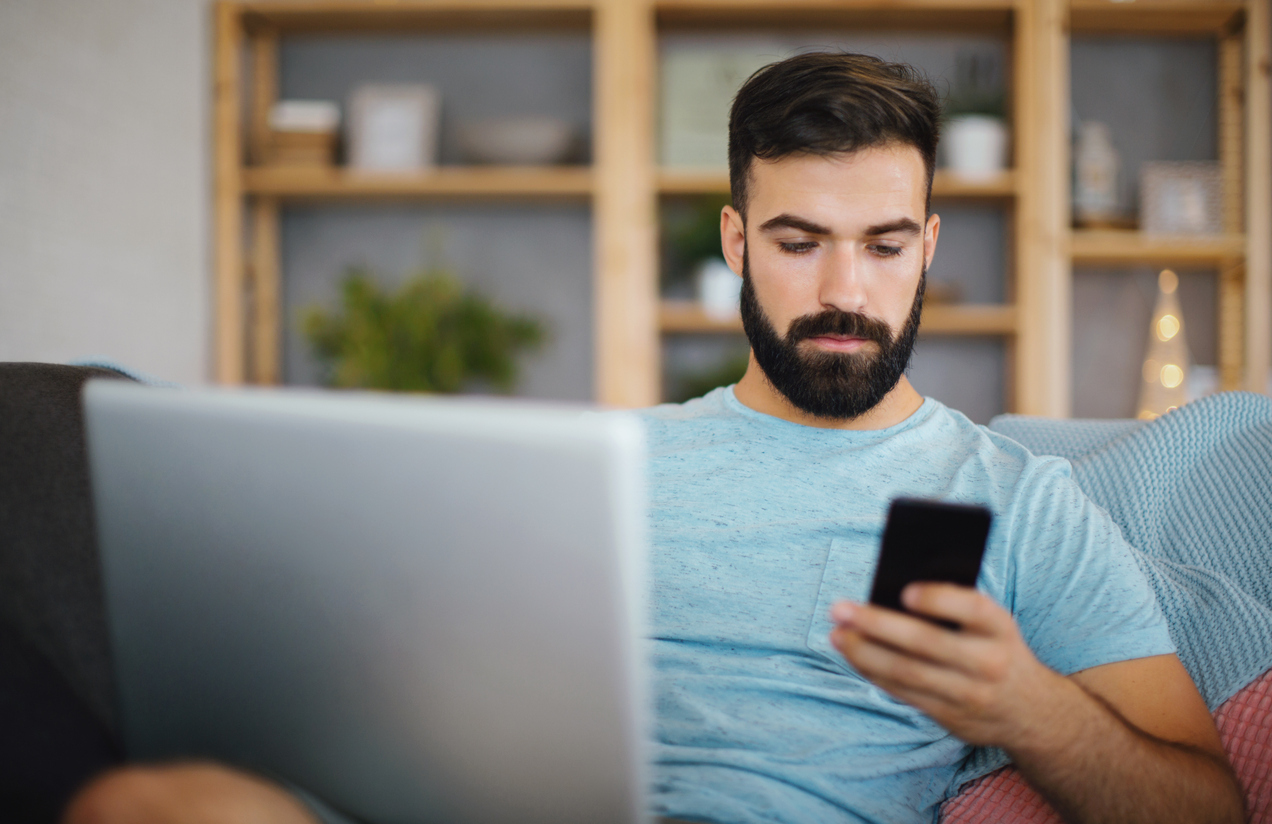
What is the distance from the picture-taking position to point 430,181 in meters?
2.49

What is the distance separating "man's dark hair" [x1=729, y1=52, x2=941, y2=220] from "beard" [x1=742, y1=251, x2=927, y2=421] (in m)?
0.18

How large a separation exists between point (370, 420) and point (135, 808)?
0.30 meters

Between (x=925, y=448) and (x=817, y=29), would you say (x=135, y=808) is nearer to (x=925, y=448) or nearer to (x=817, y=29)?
(x=925, y=448)

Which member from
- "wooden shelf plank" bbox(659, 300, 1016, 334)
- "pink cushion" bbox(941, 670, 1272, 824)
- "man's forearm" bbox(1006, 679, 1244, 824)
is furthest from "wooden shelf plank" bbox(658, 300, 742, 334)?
"man's forearm" bbox(1006, 679, 1244, 824)

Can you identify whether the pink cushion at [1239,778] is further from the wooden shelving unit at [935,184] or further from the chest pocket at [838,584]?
the wooden shelving unit at [935,184]

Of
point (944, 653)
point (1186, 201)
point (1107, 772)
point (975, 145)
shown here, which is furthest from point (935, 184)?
point (944, 653)

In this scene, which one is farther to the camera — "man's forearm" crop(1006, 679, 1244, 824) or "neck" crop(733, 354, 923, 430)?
"neck" crop(733, 354, 923, 430)

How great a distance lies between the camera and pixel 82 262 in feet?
6.30

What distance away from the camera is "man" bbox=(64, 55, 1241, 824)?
62 cm

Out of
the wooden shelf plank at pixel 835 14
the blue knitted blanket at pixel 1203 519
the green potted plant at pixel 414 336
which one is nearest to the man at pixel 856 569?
the blue knitted blanket at pixel 1203 519

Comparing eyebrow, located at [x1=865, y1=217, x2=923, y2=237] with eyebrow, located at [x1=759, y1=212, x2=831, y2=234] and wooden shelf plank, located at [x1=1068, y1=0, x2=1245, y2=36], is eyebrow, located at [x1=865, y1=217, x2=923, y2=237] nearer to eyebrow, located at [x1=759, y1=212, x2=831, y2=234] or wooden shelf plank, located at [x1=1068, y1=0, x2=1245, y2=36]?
eyebrow, located at [x1=759, y1=212, x2=831, y2=234]

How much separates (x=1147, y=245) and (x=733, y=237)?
5.89ft

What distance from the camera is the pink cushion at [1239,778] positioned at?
0.81 m

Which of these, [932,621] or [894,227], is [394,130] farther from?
[932,621]
